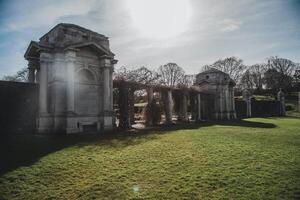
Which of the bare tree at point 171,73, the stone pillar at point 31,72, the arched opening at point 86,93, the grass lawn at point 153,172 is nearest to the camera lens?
the grass lawn at point 153,172

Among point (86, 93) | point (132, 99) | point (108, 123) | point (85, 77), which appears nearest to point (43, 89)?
point (86, 93)

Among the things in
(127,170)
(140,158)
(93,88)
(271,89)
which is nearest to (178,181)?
(127,170)

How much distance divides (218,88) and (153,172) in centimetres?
2638

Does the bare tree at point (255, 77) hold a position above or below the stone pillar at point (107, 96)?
above

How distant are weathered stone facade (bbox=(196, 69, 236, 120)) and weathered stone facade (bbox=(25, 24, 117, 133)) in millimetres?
18038

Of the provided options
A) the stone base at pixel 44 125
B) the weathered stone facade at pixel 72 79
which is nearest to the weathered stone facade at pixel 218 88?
the weathered stone facade at pixel 72 79

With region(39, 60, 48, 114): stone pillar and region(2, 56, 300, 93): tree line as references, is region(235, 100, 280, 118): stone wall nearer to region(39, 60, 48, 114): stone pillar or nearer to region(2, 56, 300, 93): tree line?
region(2, 56, 300, 93): tree line

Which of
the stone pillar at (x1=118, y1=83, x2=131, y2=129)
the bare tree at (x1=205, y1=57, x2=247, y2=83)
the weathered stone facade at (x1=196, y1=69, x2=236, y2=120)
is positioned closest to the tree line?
the bare tree at (x1=205, y1=57, x2=247, y2=83)

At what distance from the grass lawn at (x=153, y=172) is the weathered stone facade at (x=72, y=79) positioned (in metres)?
5.01

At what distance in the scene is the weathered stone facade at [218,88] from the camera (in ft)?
101

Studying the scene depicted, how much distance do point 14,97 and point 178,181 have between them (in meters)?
13.2

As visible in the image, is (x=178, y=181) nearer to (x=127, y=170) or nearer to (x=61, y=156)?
(x=127, y=170)

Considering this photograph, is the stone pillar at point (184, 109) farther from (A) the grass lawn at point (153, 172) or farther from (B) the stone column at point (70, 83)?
(A) the grass lawn at point (153, 172)

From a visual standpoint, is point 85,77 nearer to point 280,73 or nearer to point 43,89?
point 43,89
